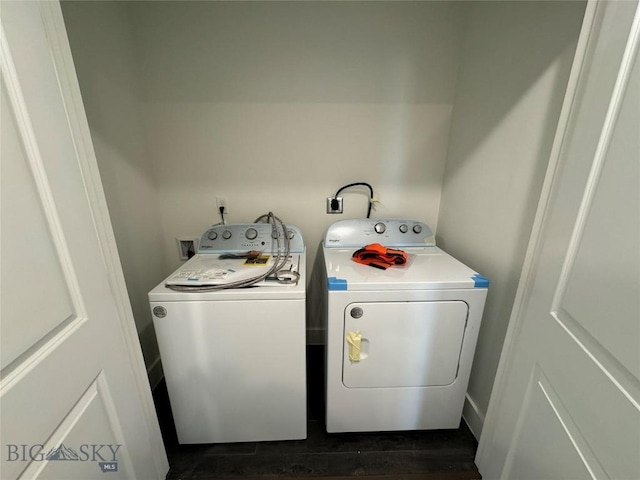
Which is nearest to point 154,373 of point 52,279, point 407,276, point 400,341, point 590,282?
point 52,279

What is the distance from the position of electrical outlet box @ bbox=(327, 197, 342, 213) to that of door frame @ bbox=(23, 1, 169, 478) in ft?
3.74

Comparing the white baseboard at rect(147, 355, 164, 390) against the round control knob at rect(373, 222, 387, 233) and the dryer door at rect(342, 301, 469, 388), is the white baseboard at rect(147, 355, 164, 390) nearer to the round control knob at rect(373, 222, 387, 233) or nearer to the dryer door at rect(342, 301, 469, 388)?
the dryer door at rect(342, 301, 469, 388)

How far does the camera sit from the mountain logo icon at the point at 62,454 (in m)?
0.59

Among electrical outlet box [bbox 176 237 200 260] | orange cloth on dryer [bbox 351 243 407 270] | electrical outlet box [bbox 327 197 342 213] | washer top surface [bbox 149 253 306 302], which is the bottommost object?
electrical outlet box [bbox 176 237 200 260]

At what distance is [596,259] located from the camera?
0.60 metres

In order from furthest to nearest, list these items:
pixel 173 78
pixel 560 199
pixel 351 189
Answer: pixel 351 189 < pixel 173 78 < pixel 560 199

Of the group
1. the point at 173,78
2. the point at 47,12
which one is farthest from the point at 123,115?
the point at 47,12

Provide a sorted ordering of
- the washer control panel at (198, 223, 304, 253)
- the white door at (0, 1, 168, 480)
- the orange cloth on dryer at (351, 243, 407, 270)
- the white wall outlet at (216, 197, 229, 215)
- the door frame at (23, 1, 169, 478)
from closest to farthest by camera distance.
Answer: the white door at (0, 1, 168, 480) < the door frame at (23, 1, 169, 478) < the orange cloth on dryer at (351, 243, 407, 270) < the washer control panel at (198, 223, 304, 253) < the white wall outlet at (216, 197, 229, 215)

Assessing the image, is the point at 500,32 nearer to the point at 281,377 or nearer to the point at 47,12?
the point at 47,12

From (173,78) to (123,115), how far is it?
1.14 ft

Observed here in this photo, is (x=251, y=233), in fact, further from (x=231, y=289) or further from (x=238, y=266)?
(x=231, y=289)

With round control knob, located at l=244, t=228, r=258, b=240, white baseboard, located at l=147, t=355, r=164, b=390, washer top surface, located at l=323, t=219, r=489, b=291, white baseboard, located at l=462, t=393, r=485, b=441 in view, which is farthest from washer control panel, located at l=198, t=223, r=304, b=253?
white baseboard, located at l=462, t=393, r=485, b=441

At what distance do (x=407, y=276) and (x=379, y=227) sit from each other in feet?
1.57

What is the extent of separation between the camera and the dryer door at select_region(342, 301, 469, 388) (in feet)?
3.59
